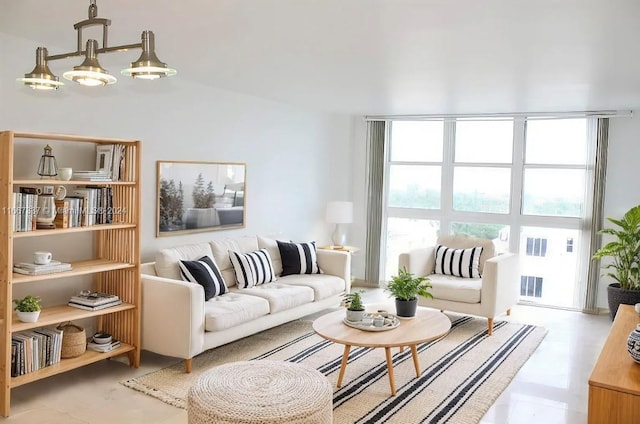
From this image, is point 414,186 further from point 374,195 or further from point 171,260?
point 171,260

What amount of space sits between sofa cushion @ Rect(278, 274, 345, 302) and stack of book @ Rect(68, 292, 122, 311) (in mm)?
1807

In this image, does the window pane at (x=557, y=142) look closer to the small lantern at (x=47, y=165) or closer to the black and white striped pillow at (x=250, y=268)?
the black and white striped pillow at (x=250, y=268)

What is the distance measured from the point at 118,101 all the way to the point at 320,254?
8.57ft

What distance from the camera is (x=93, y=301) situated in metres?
4.11

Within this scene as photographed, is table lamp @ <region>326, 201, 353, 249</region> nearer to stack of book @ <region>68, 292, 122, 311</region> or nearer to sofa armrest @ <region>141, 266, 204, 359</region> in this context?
sofa armrest @ <region>141, 266, 204, 359</region>

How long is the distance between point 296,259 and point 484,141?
9.41ft

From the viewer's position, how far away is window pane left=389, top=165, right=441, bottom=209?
7.46 m

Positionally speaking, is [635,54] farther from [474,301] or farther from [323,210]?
[323,210]

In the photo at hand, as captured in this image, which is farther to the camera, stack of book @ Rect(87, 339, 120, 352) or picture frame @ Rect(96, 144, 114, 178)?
picture frame @ Rect(96, 144, 114, 178)

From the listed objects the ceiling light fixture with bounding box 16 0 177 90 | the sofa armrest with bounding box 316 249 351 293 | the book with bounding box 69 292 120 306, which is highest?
the ceiling light fixture with bounding box 16 0 177 90

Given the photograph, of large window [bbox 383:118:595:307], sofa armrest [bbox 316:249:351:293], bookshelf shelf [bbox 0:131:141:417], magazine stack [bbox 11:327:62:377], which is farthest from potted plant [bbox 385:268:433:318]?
large window [bbox 383:118:595:307]

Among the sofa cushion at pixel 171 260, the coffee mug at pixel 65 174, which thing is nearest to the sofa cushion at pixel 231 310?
the sofa cushion at pixel 171 260

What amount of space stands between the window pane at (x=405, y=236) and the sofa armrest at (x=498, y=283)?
1.74m

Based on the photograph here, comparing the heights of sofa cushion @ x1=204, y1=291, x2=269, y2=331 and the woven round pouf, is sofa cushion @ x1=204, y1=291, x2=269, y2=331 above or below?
above
